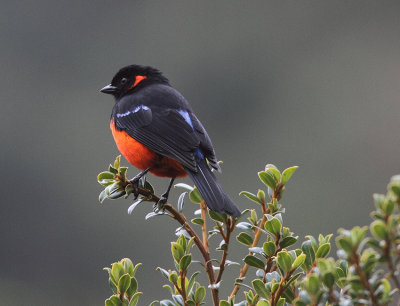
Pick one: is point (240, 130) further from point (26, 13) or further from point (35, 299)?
point (26, 13)

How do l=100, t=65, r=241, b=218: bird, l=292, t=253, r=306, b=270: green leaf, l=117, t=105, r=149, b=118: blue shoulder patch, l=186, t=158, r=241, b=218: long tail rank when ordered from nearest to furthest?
l=292, t=253, r=306, b=270: green leaf, l=186, t=158, r=241, b=218: long tail, l=100, t=65, r=241, b=218: bird, l=117, t=105, r=149, b=118: blue shoulder patch

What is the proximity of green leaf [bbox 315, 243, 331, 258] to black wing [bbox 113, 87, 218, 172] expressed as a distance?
1501mm

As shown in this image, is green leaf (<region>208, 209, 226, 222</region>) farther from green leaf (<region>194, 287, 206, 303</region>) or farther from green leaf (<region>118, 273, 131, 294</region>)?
green leaf (<region>118, 273, 131, 294</region>)

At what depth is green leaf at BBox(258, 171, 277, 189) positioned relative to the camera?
2389 millimetres

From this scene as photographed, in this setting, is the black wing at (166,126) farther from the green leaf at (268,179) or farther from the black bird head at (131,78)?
the green leaf at (268,179)

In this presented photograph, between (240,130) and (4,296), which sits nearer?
(4,296)

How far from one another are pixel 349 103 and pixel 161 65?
10884mm

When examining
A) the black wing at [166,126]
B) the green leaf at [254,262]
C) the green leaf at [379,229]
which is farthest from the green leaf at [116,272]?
the black wing at [166,126]

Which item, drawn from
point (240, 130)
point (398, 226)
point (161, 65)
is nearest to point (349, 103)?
point (240, 130)

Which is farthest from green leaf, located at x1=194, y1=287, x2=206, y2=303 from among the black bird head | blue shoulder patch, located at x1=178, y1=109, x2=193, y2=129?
the black bird head

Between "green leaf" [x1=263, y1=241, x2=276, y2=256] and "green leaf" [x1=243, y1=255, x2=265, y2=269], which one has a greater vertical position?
"green leaf" [x1=263, y1=241, x2=276, y2=256]

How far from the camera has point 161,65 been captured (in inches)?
1657

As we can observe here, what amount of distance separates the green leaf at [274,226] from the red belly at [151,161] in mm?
1647

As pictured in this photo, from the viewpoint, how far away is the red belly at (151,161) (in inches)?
154
